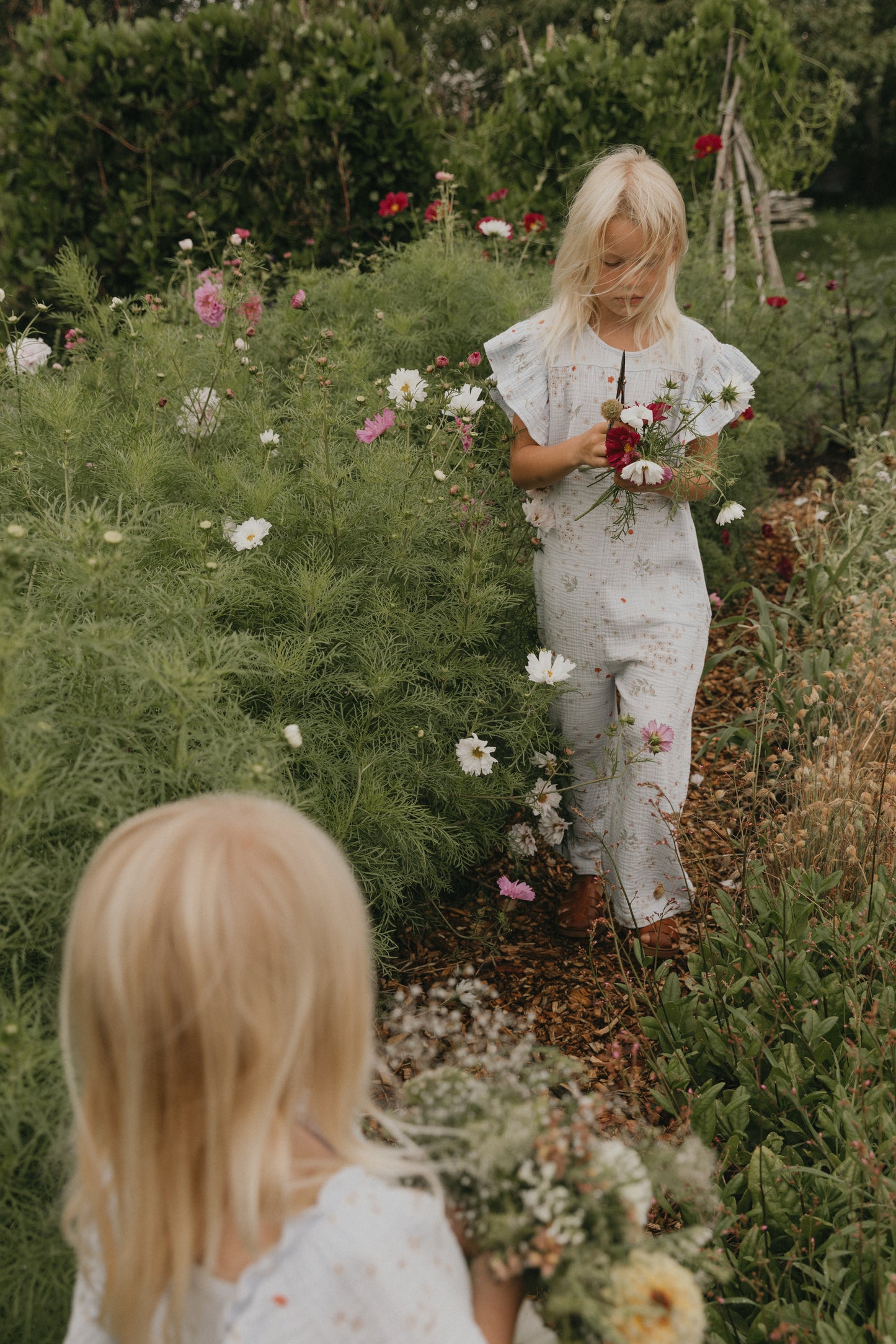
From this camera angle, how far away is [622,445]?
7.33 feet

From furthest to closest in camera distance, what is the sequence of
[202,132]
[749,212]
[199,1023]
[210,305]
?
[749,212]
[202,132]
[210,305]
[199,1023]

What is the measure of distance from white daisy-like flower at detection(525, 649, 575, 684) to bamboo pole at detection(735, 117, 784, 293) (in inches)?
151

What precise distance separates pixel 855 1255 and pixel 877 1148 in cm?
17

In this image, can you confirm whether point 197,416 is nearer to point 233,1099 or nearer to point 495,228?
point 495,228

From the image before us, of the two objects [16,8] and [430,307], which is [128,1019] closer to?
[430,307]

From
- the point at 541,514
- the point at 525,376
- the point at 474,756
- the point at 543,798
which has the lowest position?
the point at 543,798

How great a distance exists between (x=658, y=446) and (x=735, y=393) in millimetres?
257

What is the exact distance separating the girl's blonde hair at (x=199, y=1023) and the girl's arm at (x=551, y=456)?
146 centimetres

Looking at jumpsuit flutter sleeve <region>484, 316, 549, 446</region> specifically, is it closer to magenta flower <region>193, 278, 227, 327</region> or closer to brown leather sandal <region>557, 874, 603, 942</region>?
magenta flower <region>193, 278, 227, 327</region>

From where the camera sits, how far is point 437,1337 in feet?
3.40

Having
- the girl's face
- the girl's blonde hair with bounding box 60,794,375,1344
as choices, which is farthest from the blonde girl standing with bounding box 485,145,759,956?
the girl's blonde hair with bounding box 60,794,375,1344

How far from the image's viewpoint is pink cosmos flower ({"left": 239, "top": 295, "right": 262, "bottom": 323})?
10.7ft

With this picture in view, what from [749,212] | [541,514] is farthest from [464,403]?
[749,212]

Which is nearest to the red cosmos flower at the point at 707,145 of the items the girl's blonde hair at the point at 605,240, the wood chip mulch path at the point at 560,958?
the girl's blonde hair at the point at 605,240
